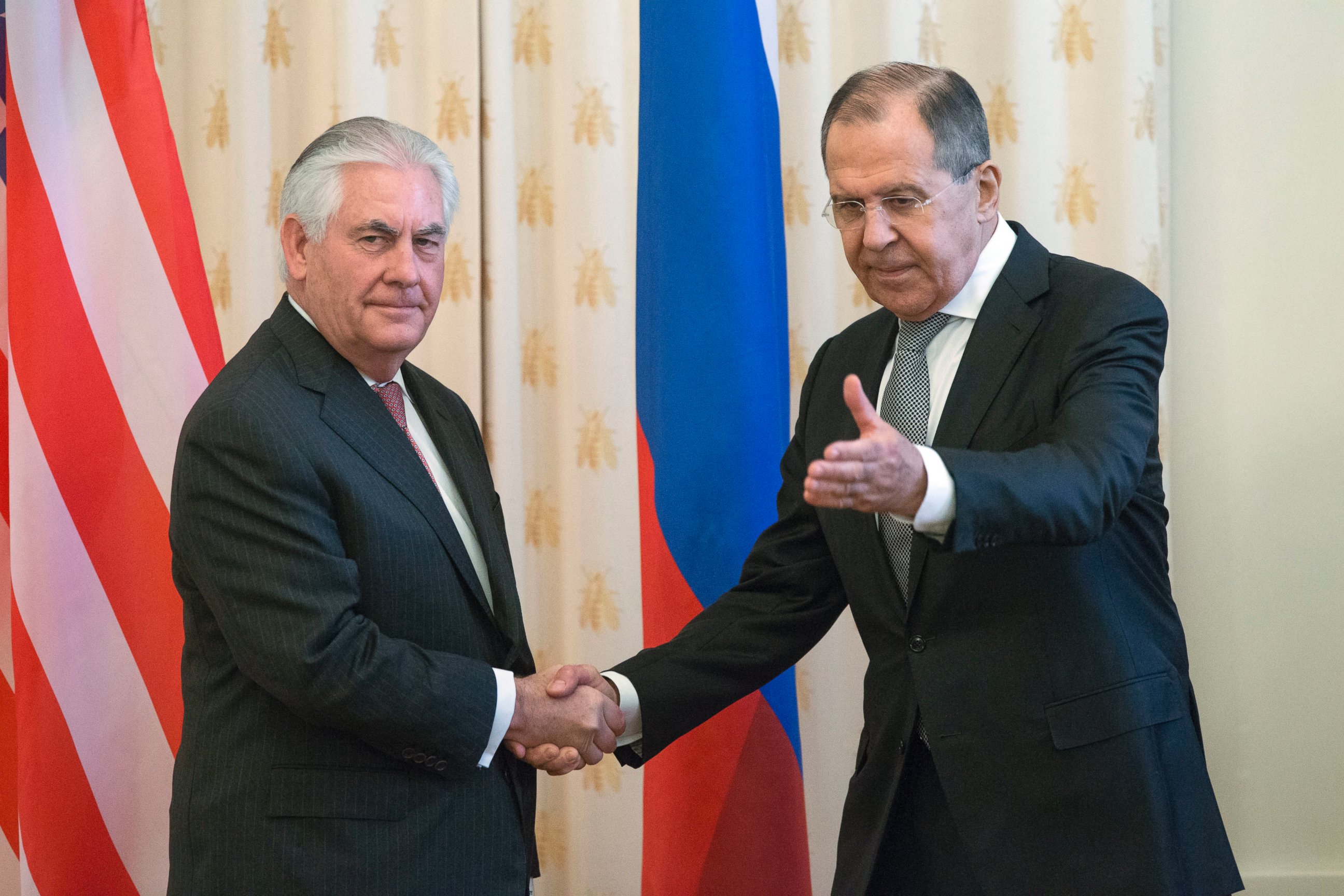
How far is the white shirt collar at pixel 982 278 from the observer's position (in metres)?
1.96

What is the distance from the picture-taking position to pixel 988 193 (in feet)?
6.55

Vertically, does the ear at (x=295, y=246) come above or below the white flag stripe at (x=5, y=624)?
above

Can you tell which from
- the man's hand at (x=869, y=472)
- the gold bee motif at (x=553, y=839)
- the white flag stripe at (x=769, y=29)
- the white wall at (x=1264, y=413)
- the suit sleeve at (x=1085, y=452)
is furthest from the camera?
the gold bee motif at (x=553, y=839)

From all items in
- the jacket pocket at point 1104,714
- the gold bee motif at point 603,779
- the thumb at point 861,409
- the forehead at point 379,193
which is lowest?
A: the gold bee motif at point 603,779

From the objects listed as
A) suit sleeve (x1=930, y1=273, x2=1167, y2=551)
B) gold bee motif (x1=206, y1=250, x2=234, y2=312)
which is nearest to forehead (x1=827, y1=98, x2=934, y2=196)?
suit sleeve (x1=930, y1=273, x2=1167, y2=551)

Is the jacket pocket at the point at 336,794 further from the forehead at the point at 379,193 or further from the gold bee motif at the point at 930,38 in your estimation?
the gold bee motif at the point at 930,38

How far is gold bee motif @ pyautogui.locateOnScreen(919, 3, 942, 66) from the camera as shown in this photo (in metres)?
3.31

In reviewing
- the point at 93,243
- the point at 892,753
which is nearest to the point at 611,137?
the point at 93,243

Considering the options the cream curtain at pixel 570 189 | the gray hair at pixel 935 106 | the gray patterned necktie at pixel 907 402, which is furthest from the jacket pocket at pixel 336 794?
the cream curtain at pixel 570 189

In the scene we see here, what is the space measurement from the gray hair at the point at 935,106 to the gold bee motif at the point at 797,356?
4.74 feet

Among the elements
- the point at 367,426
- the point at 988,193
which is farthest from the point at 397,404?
the point at 988,193

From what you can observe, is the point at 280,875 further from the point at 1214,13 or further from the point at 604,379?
the point at 1214,13

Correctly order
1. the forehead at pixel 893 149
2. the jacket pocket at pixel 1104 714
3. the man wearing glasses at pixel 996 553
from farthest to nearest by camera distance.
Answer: the forehead at pixel 893 149 → the jacket pocket at pixel 1104 714 → the man wearing glasses at pixel 996 553

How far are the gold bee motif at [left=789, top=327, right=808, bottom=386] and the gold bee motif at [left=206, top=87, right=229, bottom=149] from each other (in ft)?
6.14
